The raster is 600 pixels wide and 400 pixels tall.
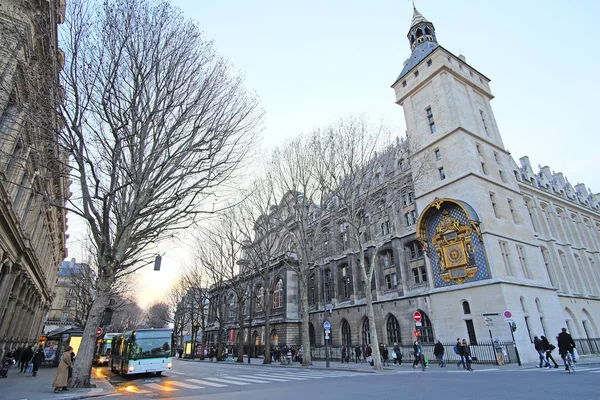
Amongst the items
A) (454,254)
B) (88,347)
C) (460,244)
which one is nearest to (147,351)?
(88,347)

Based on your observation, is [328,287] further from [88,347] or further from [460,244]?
[88,347]

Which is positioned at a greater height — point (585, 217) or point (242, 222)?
point (585, 217)

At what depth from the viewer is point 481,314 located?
21.5m

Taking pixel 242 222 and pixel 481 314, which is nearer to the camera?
pixel 481 314

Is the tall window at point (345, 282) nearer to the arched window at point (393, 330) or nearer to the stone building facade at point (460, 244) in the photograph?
the stone building facade at point (460, 244)

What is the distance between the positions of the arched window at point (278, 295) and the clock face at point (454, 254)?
77.5ft

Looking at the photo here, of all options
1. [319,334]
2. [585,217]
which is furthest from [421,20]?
[319,334]

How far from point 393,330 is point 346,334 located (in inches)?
268

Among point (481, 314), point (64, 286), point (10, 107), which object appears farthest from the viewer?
point (64, 286)

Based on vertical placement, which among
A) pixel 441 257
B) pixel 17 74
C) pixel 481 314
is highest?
pixel 17 74

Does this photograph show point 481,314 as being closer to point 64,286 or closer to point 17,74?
point 17,74

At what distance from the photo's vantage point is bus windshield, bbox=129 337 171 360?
60.2 feet

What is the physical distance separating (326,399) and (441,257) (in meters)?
20.0

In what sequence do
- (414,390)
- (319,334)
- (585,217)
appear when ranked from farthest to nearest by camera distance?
(585,217) → (319,334) → (414,390)
